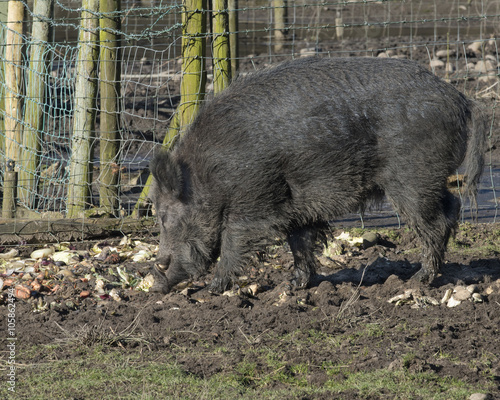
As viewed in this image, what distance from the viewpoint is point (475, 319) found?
176 inches

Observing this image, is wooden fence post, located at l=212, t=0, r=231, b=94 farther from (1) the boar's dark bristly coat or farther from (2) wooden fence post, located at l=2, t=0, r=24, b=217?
(2) wooden fence post, located at l=2, t=0, r=24, b=217

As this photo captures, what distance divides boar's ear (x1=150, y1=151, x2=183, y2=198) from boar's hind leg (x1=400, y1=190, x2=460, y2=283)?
1787 mm

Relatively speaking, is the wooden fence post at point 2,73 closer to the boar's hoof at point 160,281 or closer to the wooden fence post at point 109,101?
the wooden fence post at point 109,101

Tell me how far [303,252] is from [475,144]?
1564 millimetres

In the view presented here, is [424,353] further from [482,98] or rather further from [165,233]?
[482,98]

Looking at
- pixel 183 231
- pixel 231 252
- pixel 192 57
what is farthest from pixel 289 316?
pixel 192 57

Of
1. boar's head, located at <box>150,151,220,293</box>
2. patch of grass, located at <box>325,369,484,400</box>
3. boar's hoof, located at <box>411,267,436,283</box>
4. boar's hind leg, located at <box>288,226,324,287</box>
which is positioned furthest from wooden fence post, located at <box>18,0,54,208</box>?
patch of grass, located at <box>325,369,484,400</box>

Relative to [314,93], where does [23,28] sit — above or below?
above

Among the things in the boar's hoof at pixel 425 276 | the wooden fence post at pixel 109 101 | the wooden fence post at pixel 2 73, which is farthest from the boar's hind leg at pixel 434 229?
the wooden fence post at pixel 2 73

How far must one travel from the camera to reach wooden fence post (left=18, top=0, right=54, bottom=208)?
6.73m

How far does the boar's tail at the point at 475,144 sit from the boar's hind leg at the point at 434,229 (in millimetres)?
242

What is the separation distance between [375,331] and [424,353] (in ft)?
1.52

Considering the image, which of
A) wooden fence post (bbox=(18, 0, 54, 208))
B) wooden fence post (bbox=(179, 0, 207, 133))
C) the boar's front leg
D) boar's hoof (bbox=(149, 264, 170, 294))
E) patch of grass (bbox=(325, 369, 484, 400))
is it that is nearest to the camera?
patch of grass (bbox=(325, 369, 484, 400))

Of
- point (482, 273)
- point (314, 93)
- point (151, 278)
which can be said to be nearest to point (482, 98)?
point (482, 273)
